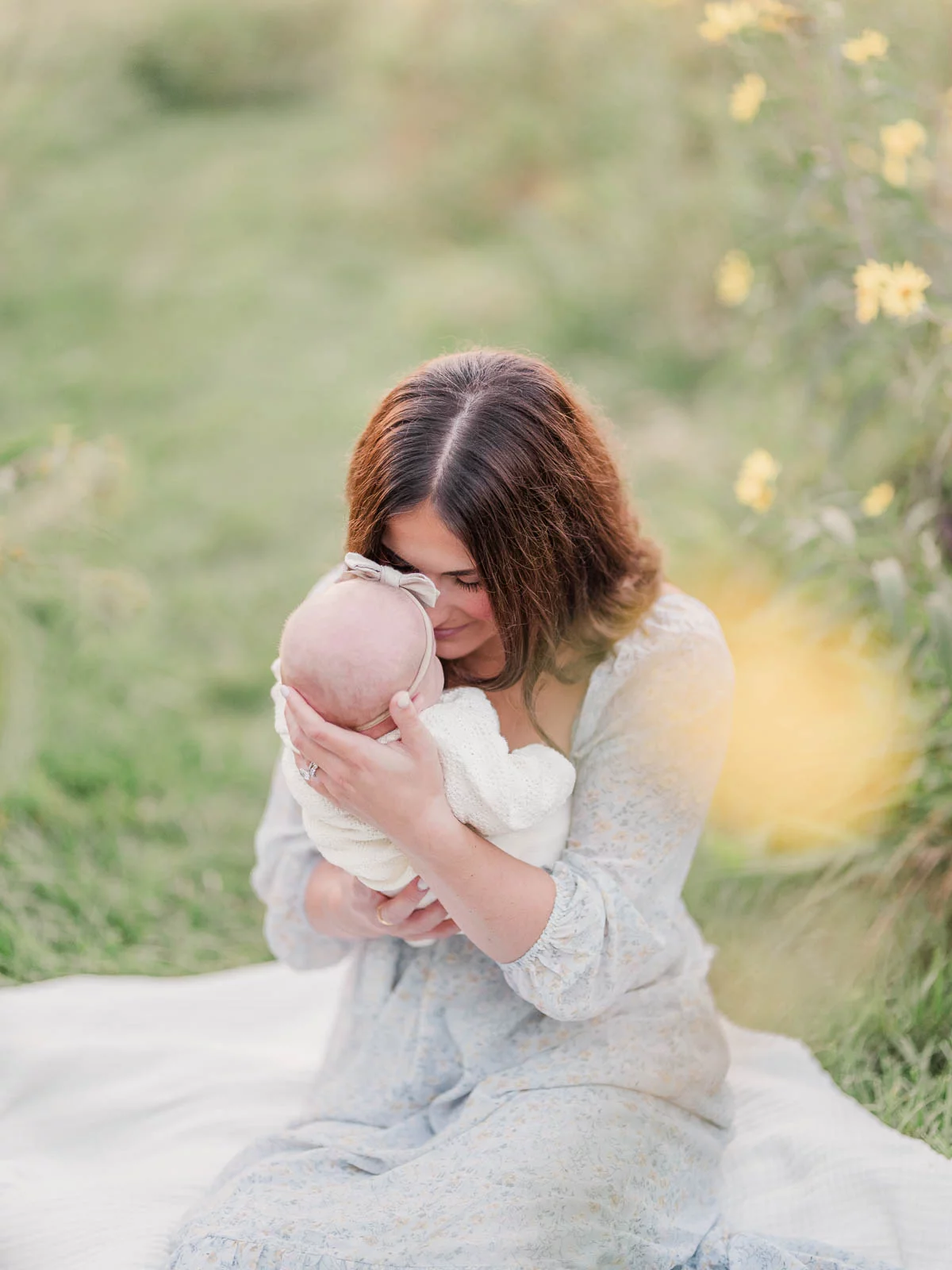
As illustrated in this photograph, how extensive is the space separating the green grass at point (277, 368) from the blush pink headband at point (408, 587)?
554 mm

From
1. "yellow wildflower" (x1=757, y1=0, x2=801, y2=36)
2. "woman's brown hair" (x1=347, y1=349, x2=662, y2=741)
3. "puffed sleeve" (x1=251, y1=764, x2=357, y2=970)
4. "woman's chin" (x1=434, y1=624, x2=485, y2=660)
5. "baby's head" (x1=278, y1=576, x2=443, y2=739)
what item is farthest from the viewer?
"yellow wildflower" (x1=757, y1=0, x2=801, y2=36)

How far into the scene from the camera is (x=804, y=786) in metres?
2.29

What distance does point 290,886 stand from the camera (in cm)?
170

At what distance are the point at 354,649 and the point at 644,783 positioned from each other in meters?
0.46

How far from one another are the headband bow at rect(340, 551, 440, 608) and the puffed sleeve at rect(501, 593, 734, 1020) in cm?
31

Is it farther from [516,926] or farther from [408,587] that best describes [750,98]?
[516,926]

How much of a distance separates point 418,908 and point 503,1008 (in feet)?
0.67

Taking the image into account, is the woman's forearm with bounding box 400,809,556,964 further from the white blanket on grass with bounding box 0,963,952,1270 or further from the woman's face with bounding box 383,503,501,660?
the white blanket on grass with bounding box 0,963,952,1270

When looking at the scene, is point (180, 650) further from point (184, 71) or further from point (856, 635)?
point (184, 71)

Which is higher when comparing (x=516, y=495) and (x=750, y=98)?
(x=750, y=98)

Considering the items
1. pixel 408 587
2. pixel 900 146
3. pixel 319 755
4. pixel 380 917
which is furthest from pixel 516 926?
pixel 900 146

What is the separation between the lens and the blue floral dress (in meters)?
1.36

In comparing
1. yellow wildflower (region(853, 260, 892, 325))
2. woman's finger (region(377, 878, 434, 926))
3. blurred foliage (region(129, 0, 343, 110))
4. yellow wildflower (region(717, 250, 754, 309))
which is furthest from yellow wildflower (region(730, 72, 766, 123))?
blurred foliage (region(129, 0, 343, 110))

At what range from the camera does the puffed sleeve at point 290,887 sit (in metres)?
1.70
